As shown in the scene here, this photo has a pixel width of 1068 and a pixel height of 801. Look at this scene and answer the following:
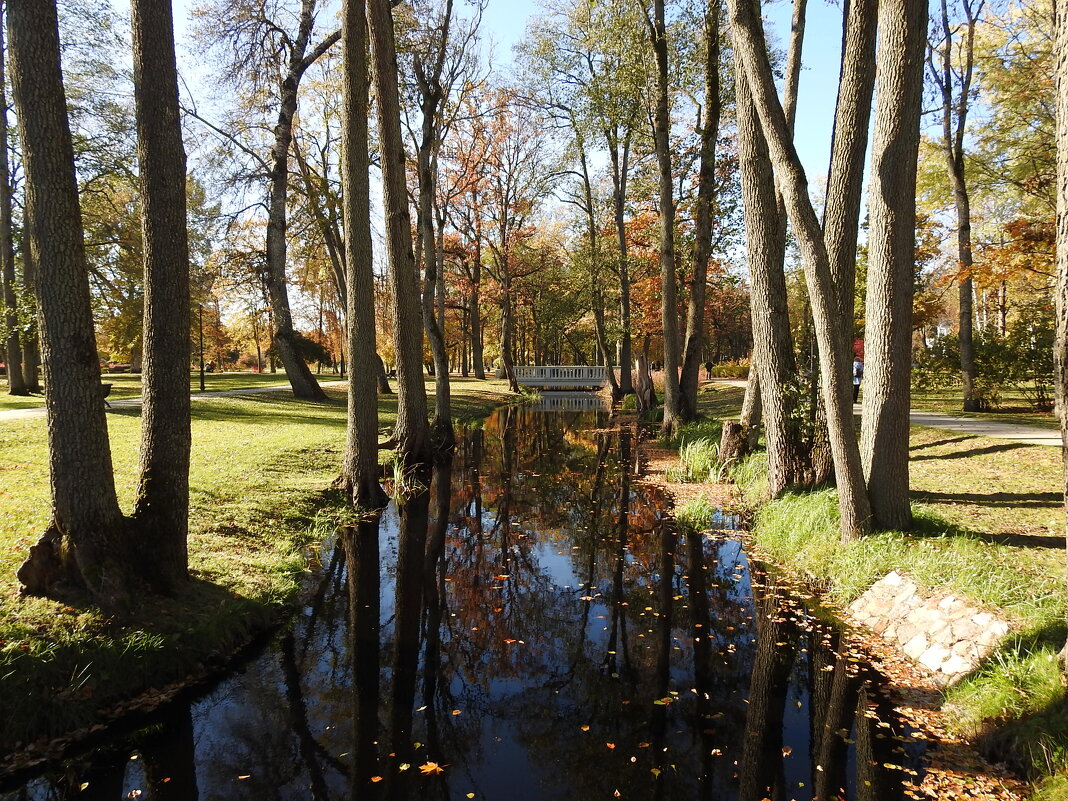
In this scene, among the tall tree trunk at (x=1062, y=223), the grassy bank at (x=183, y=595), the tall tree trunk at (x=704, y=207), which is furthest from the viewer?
the tall tree trunk at (x=704, y=207)

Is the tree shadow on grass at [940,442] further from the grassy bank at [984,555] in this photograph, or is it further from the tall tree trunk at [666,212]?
the tall tree trunk at [666,212]

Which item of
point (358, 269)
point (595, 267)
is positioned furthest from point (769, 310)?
point (595, 267)

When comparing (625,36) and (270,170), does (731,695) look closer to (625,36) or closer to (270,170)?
(625,36)

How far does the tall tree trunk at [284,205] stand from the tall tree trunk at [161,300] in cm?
1242

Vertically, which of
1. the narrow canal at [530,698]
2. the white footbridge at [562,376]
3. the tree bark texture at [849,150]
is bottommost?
the narrow canal at [530,698]

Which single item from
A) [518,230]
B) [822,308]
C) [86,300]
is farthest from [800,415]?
[518,230]

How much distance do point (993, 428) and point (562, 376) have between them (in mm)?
29851

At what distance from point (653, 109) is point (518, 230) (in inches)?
764

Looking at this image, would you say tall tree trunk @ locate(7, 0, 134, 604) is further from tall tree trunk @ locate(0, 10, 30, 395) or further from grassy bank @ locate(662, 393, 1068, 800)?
tall tree trunk @ locate(0, 10, 30, 395)

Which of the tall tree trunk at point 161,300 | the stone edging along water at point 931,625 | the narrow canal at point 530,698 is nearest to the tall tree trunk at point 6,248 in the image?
the narrow canal at point 530,698

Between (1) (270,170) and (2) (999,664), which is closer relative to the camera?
(2) (999,664)

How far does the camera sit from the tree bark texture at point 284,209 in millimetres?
16750

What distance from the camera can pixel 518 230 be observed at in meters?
33.1

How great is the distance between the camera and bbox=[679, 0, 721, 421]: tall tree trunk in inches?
493
